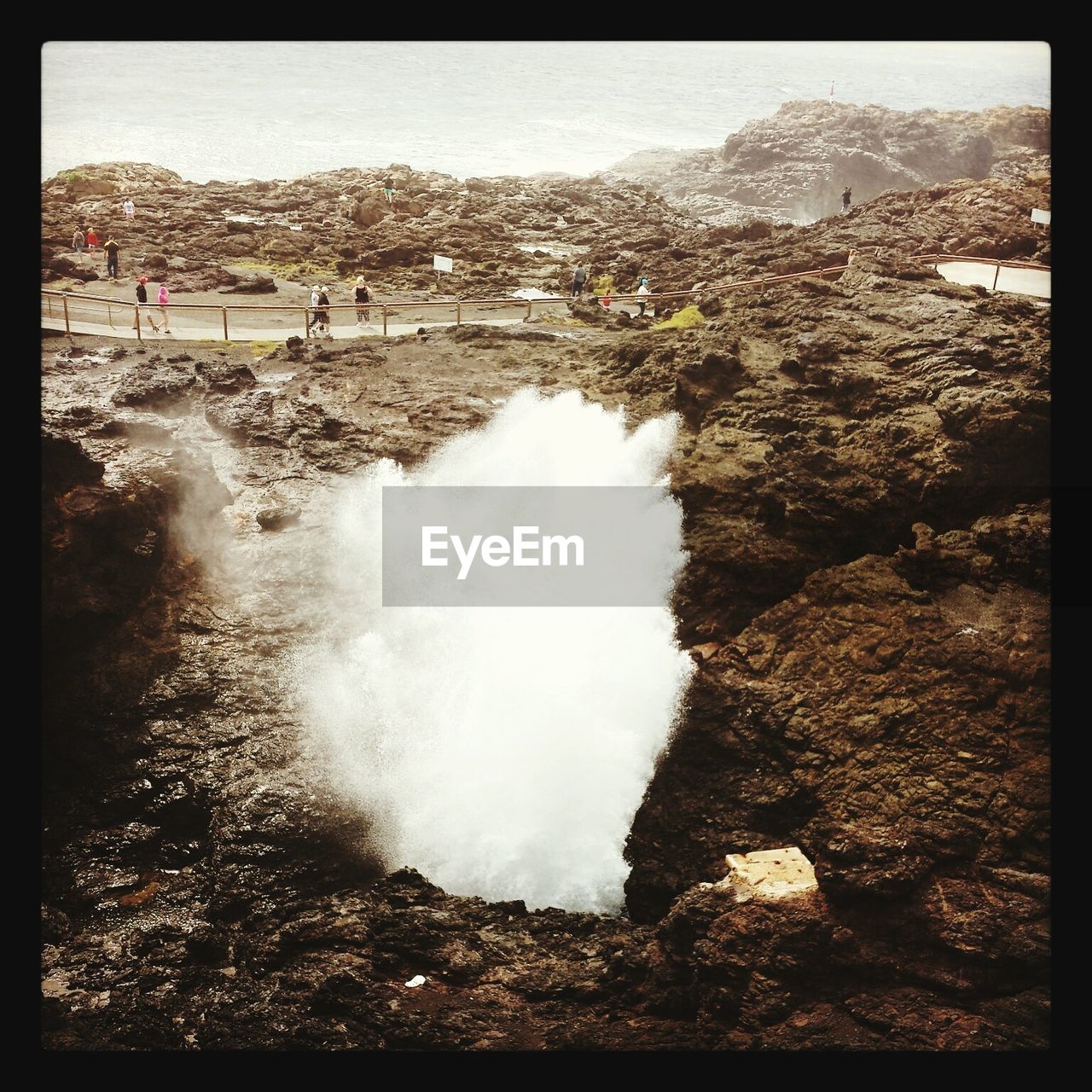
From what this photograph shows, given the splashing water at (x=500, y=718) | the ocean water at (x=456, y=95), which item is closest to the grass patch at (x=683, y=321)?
the ocean water at (x=456, y=95)

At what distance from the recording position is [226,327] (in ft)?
35.1

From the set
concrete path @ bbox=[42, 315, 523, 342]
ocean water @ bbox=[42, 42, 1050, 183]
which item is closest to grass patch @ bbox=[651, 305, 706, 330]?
concrete path @ bbox=[42, 315, 523, 342]

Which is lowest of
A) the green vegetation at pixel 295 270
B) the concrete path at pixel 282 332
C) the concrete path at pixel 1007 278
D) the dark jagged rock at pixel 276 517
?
the dark jagged rock at pixel 276 517

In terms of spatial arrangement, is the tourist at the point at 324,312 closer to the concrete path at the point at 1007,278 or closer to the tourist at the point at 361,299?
the tourist at the point at 361,299

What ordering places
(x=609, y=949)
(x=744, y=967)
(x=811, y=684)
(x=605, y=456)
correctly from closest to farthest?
(x=744, y=967) < (x=609, y=949) < (x=811, y=684) < (x=605, y=456)

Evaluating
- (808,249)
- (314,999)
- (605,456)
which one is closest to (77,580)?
(314,999)

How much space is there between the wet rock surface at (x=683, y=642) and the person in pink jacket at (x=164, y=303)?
27 cm

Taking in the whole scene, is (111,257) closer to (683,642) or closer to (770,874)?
(683,642)

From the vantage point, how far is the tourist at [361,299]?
10562 mm

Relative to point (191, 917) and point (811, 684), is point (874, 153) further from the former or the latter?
point (191, 917)

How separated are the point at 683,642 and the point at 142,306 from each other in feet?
19.9

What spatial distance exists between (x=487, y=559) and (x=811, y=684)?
276 centimetres

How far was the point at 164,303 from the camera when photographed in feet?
34.4

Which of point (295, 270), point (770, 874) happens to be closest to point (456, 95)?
point (295, 270)
